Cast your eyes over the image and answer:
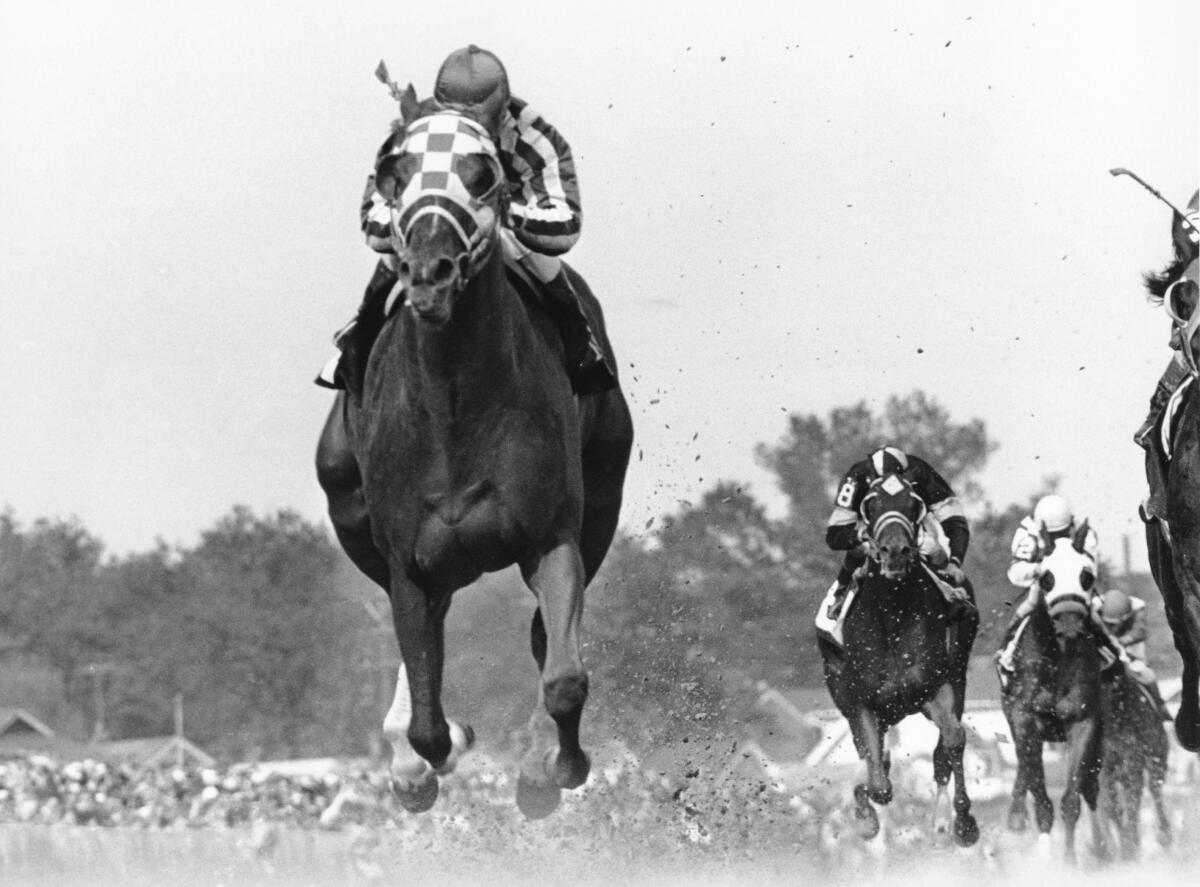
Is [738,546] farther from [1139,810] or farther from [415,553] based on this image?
[415,553]

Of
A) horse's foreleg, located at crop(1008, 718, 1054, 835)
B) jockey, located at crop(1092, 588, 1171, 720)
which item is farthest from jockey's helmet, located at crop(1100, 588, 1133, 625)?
horse's foreleg, located at crop(1008, 718, 1054, 835)

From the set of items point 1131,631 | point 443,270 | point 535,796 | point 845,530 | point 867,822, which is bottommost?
point 535,796

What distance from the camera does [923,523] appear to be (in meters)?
13.7

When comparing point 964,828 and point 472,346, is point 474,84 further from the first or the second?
point 964,828

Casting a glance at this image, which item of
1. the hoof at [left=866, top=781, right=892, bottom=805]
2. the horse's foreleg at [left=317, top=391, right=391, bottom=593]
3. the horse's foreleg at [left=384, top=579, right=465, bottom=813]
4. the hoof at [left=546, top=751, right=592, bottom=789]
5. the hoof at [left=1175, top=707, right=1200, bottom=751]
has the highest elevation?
the horse's foreleg at [left=317, top=391, right=391, bottom=593]

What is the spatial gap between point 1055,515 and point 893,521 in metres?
2.76

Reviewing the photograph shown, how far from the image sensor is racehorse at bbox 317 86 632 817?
748cm

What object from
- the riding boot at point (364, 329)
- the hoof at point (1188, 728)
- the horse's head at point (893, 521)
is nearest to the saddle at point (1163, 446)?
the hoof at point (1188, 728)

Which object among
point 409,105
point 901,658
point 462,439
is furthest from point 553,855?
point 409,105

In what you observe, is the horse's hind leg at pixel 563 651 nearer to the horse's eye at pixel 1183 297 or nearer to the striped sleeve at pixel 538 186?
the striped sleeve at pixel 538 186

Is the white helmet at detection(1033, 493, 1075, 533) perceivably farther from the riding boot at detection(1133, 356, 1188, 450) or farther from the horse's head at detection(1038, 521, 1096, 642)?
the riding boot at detection(1133, 356, 1188, 450)

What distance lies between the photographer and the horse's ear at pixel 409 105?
780 centimetres

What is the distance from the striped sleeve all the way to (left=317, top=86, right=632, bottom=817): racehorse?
0.19m

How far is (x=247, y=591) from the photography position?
38.3 meters
